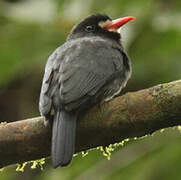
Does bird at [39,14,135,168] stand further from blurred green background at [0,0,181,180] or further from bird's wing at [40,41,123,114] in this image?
blurred green background at [0,0,181,180]

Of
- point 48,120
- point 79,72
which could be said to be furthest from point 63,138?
point 79,72

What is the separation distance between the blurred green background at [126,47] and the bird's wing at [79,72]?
368 millimetres

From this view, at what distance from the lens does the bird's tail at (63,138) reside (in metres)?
3.13

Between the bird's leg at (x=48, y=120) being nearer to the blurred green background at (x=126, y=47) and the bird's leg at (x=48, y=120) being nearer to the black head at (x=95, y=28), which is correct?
the blurred green background at (x=126, y=47)

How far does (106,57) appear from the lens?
4.03m

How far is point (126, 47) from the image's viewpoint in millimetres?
4434

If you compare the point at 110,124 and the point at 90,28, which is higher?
the point at 110,124

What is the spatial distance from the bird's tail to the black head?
1382 mm

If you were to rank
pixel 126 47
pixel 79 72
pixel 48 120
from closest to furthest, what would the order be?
1. pixel 48 120
2. pixel 79 72
3. pixel 126 47

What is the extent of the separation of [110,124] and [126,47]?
136 centimetres

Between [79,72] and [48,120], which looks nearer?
[48,120]

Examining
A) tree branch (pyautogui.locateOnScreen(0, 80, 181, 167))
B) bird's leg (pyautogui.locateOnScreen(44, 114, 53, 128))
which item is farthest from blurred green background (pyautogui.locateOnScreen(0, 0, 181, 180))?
tree branch (pyautogui.locateOnScreen(0, 80, 181, 167))

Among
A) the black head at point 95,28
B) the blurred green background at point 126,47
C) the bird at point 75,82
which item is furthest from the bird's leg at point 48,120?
the black head at point 95,28

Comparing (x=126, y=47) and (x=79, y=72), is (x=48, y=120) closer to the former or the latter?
(x=79, y=72)
